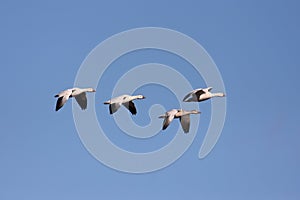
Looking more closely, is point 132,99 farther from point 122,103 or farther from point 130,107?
point 122,103

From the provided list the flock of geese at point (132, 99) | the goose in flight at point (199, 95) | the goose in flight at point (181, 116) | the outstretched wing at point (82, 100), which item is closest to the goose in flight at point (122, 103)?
the flock of geese at point (132, 99)

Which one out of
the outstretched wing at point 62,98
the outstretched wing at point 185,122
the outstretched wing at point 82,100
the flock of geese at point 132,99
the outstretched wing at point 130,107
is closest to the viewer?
the outstretched wing at point 62,98

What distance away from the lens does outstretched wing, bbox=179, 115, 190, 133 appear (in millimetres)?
56584

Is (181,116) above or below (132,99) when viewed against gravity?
below

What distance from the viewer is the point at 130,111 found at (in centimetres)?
5694

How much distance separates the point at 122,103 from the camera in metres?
56.6

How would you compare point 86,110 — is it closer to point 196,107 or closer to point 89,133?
point 89,133

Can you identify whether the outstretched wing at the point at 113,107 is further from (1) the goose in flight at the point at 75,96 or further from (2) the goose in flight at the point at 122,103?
(1) the goose in flight at the point at 75,96

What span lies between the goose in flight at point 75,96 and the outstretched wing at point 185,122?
4.59 meters

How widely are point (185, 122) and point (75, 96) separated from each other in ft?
17.7

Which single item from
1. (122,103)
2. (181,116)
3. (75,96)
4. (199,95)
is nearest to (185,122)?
(181,116)

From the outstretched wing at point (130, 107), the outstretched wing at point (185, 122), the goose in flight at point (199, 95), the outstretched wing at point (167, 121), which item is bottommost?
the outstretched wing at point (167, 121)

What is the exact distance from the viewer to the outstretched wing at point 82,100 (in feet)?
185

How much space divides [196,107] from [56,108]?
1054cm
